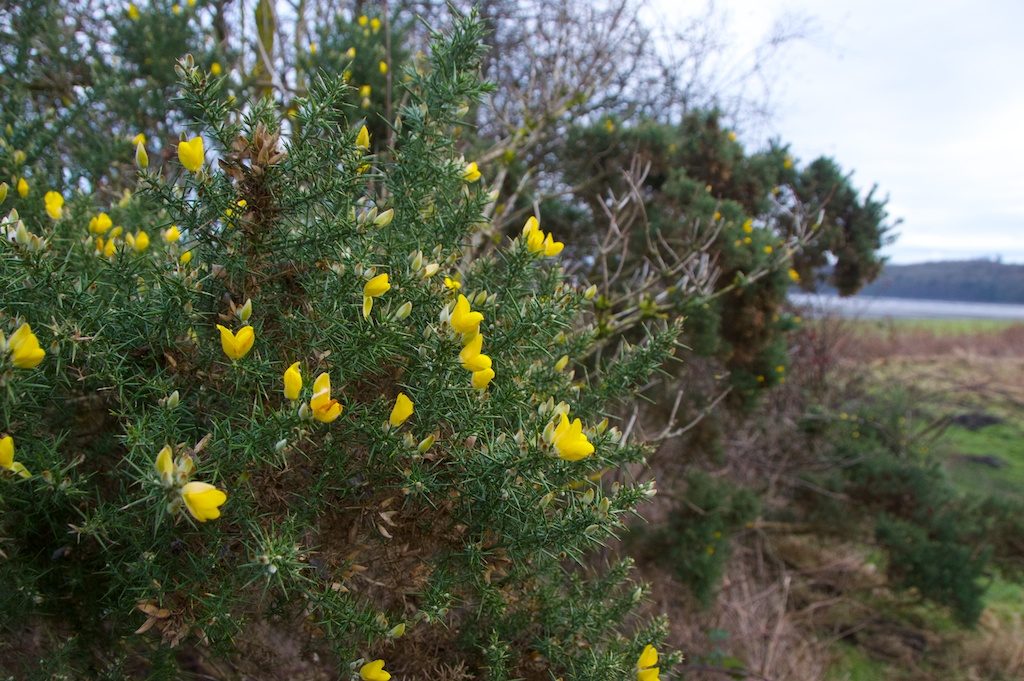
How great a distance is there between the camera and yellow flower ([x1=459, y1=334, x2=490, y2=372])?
108 cm

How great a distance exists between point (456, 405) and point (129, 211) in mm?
1741

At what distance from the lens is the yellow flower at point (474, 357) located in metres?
1.08

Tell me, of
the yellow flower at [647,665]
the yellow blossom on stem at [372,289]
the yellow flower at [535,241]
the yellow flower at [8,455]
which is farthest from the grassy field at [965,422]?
the yellow flower at [8,455]

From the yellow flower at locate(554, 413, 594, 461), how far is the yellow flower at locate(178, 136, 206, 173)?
30.7 inches

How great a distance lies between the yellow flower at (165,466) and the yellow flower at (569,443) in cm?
57

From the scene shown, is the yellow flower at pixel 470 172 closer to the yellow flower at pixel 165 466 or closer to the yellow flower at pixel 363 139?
the yellow flower at pixel 363 139

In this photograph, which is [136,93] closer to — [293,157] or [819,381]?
[293,157]

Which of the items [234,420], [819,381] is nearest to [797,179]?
[819,381]

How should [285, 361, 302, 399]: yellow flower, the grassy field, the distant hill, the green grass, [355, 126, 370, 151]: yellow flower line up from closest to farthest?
[285, 361, 302, 399]: yellow flower, [355, 126, 370, 151]: yellow flower, the grassy field, the green grass, the distant hill

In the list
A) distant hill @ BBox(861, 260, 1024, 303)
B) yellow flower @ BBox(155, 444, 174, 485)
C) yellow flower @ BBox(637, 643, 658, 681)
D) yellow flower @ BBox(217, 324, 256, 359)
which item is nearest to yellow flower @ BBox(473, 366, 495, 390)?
yellow flower @ BBox(217, 324, 256, 359)

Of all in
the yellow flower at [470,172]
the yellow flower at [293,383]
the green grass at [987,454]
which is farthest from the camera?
the green grass at [987,454]

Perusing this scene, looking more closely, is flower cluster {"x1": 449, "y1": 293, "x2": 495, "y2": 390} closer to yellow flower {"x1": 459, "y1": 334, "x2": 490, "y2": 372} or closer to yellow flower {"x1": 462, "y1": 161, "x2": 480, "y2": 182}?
yellow flower {"x1": 459, "y1": 334, "x2": 490, "y2": 372}

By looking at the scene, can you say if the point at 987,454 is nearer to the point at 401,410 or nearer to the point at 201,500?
the point at 401,410

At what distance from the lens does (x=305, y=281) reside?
1.23 metres
